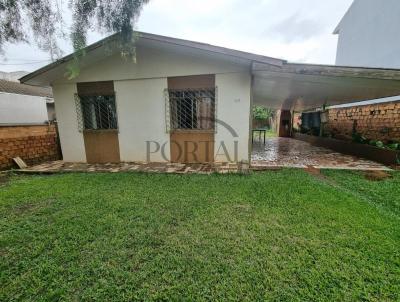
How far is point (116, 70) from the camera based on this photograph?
576 cm

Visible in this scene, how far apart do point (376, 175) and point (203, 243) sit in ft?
15.8

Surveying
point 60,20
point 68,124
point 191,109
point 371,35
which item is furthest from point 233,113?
point 371,35

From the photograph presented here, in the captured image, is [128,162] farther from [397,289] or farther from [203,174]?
[397,289]

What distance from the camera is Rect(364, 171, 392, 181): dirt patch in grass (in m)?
4.43

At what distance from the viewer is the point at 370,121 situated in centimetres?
752

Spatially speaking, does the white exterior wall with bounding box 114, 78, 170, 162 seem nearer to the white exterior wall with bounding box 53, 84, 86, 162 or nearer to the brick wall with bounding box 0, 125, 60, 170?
the white exterior wall with bounding box 53, 84, 86, 162

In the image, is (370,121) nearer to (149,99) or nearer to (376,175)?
(376,175)

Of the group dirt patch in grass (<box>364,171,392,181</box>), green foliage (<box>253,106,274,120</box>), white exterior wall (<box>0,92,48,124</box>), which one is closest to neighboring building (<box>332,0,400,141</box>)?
dirt patch in grass (<box>364,171,392,181</box>)

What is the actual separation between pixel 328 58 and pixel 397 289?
25.4m

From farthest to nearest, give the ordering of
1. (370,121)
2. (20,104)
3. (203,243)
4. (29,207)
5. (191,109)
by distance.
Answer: (20,104) < (370,121) < (191,109) < (29,207) < (203,243)

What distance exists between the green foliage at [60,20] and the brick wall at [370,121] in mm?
8219

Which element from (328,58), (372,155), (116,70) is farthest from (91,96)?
(328,58)

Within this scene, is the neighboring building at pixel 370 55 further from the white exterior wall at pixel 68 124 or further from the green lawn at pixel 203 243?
the white exterior wall at pixel 68 124

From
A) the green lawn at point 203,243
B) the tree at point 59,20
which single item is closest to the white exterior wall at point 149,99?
the green lawn at point 203,243
